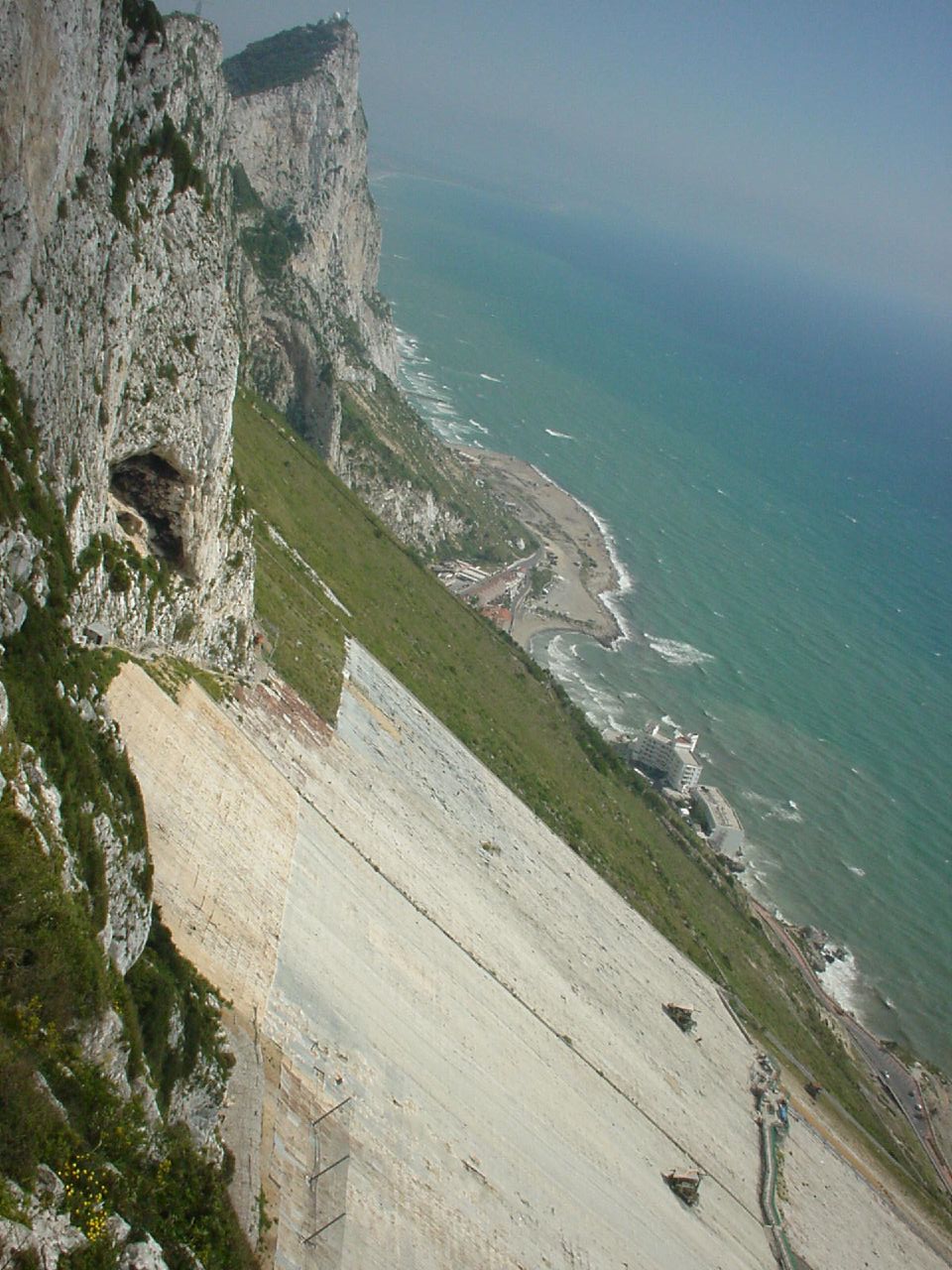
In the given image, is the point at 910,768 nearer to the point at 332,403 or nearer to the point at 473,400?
the point at 332,403

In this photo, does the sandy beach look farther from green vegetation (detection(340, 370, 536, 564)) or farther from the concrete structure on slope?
the concrete structure on slope

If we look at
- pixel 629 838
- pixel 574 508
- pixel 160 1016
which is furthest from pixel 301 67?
pixel 160 1016

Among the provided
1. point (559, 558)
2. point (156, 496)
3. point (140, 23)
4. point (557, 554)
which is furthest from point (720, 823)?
point (140, 23)

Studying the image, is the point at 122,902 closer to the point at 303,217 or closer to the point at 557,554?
the point at 303,217

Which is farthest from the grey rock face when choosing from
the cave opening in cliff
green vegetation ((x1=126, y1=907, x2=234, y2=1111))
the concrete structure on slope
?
the concrete structure on slope

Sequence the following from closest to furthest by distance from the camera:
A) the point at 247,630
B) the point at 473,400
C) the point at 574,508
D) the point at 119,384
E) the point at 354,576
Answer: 1. the point at 119,384
2. the point at 247,630
3. the point at 354,576
4. the point at 574,508
5. the point at 473,400

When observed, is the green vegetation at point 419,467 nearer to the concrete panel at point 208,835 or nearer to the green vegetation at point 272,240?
the green vegetation at point 272,240
